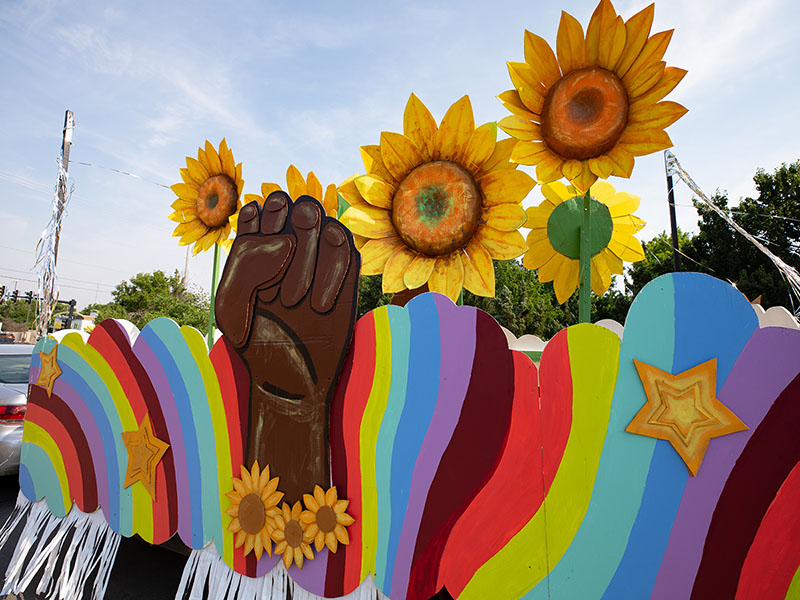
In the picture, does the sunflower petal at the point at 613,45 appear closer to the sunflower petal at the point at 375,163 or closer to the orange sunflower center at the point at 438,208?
the orange sunflower center at the point at 438,208

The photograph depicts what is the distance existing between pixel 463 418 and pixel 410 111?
1326mm

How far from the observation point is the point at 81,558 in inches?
99.7

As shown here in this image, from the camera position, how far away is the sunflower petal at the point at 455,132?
2078 millimetres

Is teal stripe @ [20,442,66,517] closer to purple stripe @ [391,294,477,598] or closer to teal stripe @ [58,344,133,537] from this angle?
teal stripe @ [58,344,133,537]

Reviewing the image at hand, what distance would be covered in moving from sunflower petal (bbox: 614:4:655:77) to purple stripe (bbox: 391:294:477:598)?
1.25 meters

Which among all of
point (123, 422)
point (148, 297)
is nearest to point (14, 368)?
point (123, 422)

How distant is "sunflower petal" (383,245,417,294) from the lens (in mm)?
2168

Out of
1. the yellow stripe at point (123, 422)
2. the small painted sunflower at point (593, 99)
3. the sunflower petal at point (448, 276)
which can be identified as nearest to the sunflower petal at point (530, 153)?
the small painted sunflower at point (593, 99)

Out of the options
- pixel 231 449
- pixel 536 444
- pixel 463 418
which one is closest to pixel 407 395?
pixel 463 418

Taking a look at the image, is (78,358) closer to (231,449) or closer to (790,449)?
(231,449)

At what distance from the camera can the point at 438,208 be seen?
215cm

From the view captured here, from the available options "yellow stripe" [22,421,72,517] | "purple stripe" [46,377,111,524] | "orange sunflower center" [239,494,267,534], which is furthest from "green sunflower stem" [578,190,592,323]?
"yellow stripe" [22,421,72,517]

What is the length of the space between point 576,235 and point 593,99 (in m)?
1.29

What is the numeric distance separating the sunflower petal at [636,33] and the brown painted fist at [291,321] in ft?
4.41
